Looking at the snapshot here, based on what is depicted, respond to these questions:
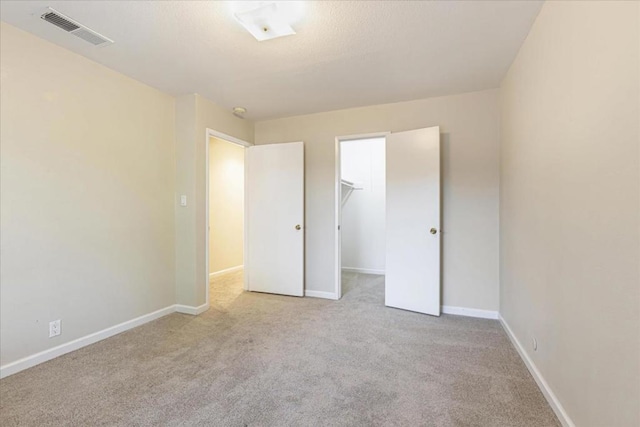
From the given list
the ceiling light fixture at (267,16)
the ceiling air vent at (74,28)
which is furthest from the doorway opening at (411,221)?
the ceiling air vent at (74,28)

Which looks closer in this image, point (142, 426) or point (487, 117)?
point (142, 426)

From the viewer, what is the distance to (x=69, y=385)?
1.92 meters

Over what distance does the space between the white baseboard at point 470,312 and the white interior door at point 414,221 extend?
19cm

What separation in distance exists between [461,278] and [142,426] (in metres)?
2.99

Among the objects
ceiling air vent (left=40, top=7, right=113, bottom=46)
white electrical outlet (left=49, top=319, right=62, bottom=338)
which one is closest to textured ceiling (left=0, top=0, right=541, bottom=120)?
ceiling air vent (left=40, top=7, right=113, bottom=46)

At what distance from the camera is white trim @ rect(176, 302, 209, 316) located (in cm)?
323

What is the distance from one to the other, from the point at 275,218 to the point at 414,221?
177 centimetres

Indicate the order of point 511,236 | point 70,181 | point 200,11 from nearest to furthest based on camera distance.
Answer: point 200,11
point 70,181
point 511,236

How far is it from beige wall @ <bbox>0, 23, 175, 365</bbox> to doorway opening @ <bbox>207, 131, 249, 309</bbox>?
160cm

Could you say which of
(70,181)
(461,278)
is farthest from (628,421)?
(70,181)

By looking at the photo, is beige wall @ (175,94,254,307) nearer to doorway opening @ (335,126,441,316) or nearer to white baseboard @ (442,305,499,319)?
doorway opening @ (335,126,441,316)

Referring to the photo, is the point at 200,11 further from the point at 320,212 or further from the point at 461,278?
the point at 461,278

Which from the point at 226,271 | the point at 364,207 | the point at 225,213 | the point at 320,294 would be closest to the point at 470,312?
the point at 320,294

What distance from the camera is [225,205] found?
5168 mm
